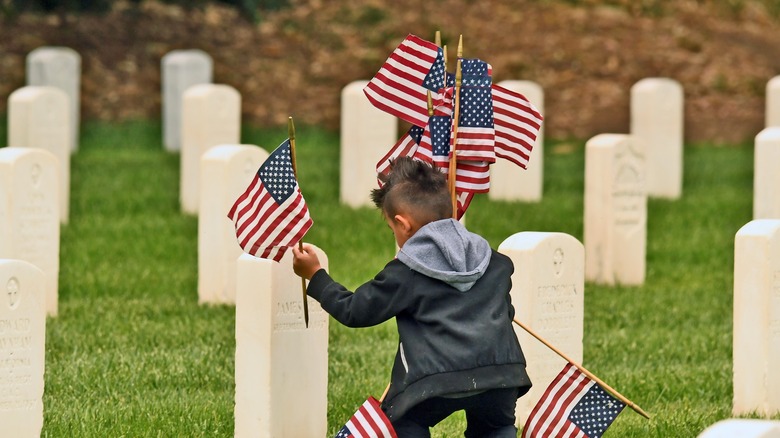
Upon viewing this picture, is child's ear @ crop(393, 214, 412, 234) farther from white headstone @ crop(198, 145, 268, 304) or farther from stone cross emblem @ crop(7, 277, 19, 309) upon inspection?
white headstone @ crop(198, 145, 268, 304)

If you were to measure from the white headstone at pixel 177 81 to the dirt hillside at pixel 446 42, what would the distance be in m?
1.94

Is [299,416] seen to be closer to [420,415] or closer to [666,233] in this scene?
[420,415]

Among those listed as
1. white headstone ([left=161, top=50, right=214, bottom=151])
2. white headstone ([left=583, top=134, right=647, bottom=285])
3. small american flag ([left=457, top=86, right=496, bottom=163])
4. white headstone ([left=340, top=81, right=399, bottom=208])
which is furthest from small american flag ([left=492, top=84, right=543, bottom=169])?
white headstone ([left=161, top=50, right=214, bottom=151])

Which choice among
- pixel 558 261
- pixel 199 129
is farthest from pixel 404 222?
pixel 199 129

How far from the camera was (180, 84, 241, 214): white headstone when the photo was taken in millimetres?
13828

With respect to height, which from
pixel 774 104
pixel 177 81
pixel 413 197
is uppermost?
pixel 177 81

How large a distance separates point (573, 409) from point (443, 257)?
3.71 ft

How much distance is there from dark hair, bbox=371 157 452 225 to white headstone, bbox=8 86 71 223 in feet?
24.7

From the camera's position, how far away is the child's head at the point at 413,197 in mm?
6055

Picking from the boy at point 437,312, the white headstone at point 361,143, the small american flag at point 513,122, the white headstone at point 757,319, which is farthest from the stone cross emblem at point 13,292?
the white headstone at point 361,143

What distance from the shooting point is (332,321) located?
10.0 m

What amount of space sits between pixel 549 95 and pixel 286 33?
151 inches

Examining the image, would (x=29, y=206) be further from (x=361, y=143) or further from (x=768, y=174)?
(x=768, y=174)

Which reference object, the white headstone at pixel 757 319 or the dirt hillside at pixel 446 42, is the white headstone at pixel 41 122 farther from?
the white headstone at pixel 757 319
